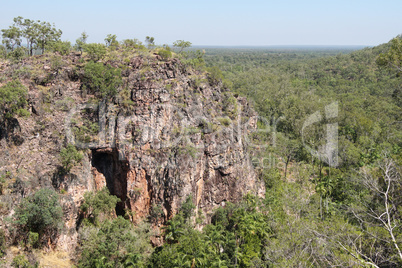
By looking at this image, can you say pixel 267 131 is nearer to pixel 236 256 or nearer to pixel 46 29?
pixel 236 256

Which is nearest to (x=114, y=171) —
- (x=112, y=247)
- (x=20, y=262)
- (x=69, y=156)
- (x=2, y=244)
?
(x=69, y=156)

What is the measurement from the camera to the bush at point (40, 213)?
24172 mm

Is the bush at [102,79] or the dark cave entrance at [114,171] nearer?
the dark cave entrance at [114,171]

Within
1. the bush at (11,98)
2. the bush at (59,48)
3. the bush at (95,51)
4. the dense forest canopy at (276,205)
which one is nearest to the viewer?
the dense forest canopy at (276,205)

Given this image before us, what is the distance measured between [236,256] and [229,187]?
29.8 feet

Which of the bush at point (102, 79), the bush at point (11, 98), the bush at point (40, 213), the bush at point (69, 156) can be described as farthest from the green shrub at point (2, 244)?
the bush at point (102, 79)

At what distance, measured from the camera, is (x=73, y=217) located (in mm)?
28125

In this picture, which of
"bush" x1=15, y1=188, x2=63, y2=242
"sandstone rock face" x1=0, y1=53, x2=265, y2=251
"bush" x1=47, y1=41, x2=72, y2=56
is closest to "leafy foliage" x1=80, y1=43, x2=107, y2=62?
"sandstone rock face" x1=0, y1=53, x2=265, y2=251

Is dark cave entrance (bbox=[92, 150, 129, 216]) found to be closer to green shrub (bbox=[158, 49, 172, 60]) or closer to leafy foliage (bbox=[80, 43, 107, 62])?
leafy foliage (bbox=[80, 43, 107, 62])

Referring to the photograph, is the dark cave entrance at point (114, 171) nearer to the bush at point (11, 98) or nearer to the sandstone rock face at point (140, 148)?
the sandstone rock face at point (140, 148)

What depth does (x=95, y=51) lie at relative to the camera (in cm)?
3850

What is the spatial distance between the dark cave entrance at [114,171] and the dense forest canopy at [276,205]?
8.98ft

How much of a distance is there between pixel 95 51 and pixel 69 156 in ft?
55.6

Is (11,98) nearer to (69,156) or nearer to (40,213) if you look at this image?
(69,156)
